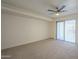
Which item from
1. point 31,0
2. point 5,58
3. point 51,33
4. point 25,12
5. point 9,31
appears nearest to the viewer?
point 5,58

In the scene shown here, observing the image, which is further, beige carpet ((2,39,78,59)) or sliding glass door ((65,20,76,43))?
sliding glass door ((65,20,76,43))

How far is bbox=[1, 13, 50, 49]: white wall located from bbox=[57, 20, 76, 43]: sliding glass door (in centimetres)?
187

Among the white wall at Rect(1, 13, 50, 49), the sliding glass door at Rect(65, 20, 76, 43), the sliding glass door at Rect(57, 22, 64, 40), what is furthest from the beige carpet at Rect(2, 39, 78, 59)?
the sliding glass door at Rect(57, 22, 64, 40)

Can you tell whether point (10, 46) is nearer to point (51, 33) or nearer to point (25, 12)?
point (25, 12)

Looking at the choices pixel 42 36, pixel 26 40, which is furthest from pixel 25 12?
pixel 42 36

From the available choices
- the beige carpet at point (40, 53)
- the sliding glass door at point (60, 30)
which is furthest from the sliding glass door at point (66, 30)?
the beige carpet at point (40, 53)

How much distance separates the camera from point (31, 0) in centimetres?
315

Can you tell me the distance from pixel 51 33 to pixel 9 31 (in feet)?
16.2

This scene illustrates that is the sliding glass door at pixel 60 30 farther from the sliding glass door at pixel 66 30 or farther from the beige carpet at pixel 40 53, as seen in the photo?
the beige carpet at pixel 40 53

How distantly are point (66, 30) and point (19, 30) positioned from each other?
13.6 ft

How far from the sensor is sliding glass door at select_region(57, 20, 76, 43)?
18.9 feet

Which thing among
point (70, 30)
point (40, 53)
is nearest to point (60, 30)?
point (70, 30)

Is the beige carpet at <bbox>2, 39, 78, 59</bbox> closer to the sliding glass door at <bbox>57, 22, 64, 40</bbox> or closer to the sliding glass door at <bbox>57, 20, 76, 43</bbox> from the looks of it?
the sliding glass door at <bbox>57, 20, 76, 43</bbox>

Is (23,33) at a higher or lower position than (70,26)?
lower
